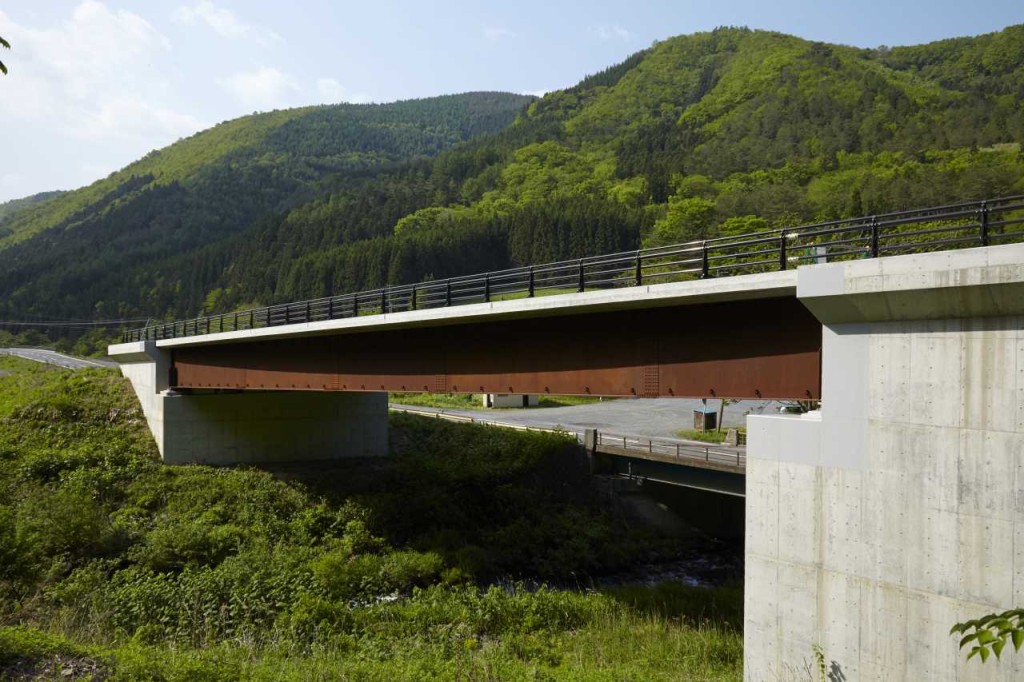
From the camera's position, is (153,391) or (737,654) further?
(153,391)

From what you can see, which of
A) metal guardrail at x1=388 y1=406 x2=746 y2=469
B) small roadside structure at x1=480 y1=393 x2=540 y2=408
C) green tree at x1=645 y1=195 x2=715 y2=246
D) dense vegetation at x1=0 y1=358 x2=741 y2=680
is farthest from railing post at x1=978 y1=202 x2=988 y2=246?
green tree at x1=645 y1=195 x2=715 y2=246

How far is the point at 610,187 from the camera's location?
414ft

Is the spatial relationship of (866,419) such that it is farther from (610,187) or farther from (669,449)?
(610,187)

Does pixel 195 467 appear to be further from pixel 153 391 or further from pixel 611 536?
pixel 611 536

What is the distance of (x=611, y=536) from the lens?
27.9 metres

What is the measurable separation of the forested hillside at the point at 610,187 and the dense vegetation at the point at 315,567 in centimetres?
5730

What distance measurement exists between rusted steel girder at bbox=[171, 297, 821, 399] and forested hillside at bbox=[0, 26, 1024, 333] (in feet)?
204

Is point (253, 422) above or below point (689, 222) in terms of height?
below

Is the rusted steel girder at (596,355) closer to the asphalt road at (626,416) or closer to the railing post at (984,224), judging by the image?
the railing post at (984,224)

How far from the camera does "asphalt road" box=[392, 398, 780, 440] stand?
3922 cm

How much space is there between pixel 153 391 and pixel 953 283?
102 feet

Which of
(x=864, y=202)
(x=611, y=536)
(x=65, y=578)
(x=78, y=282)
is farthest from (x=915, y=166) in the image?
(x=78, y=282)

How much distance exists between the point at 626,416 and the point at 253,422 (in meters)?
21.8

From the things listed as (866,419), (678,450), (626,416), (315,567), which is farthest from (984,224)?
(626,416)
